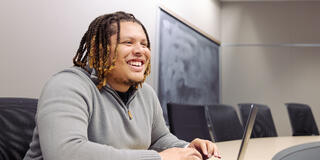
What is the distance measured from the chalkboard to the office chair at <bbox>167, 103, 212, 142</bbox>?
166cm

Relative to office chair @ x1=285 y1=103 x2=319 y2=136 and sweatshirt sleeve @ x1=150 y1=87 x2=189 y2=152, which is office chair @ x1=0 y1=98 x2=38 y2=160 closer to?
sweatshirt sleeve @ x1=150 y1=87 x2=189 y2=152

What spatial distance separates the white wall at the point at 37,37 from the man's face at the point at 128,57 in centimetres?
104

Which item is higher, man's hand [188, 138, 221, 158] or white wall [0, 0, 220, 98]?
white wall [0, 0, 220, 98]

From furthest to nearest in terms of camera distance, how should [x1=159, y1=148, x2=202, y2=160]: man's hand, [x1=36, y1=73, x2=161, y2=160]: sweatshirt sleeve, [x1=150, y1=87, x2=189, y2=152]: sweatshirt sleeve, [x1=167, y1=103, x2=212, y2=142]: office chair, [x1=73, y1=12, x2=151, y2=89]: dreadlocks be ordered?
[x1=167, y1=103, x2=212, y2=142]: office chair, [x1=150, y1=87, x2=189, y2=152]: sweatshirt sleeve, [x1=73, y1=12, x2=151, y2=89]: dreadlocks, [x1=159, y1=148, x2=202, y2=160]: man's hand, [x1=36, y1=73, x2=161, y2=160]: sweatshirt sleeve

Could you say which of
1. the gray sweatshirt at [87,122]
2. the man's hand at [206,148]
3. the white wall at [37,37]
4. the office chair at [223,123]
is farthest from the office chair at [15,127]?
the office chair at [223,123]

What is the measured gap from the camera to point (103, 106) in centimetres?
132

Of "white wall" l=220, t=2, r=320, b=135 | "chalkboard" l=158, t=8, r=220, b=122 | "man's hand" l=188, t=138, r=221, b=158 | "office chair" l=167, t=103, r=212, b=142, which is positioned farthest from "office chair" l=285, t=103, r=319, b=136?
"man's hand" l=188, t=138, r=221, b=158

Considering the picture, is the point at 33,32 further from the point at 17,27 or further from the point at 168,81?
the point at 168,81

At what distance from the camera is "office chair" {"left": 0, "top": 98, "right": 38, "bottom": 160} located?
4.25 feet

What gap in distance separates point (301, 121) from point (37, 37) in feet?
10.00

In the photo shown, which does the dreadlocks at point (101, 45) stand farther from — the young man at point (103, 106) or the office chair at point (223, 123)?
the office chair at point (223, 123)

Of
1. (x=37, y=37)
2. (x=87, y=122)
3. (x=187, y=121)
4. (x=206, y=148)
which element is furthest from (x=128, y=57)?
(x=37, y=37)

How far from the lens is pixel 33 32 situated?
2.37 metres

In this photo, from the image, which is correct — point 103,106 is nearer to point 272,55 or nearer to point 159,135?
point 159,135
